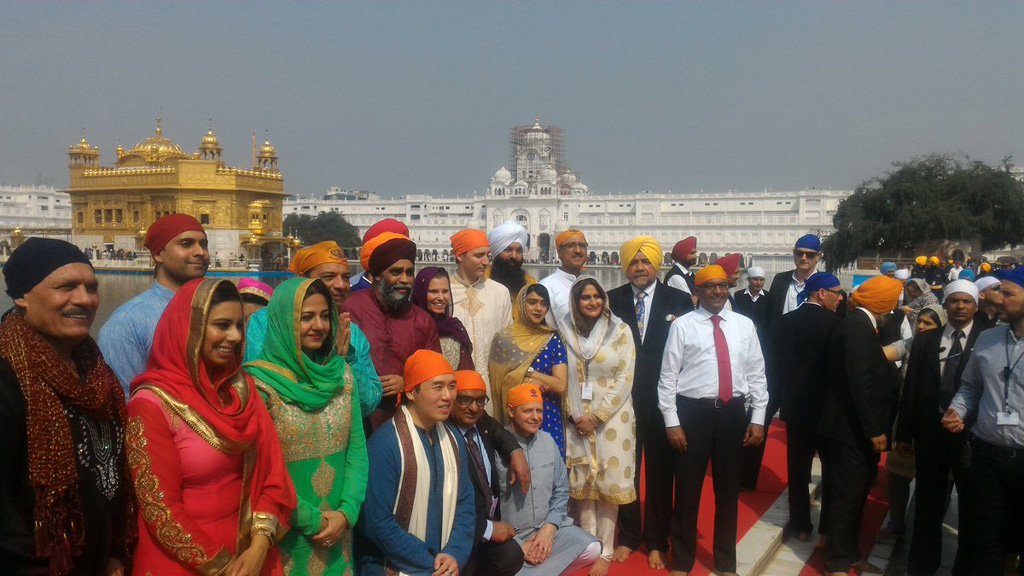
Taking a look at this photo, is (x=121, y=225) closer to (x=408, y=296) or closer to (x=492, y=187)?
(x=492, y=187)

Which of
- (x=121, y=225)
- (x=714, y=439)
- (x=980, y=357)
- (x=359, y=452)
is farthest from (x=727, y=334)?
(x=121, y=225)

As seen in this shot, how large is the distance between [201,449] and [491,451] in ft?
3.78

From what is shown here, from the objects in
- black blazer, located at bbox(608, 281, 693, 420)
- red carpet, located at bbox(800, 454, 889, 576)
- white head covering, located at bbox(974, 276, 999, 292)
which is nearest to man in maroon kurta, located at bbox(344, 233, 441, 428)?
black blazer, located at bbox(608, 281, 693, 420)

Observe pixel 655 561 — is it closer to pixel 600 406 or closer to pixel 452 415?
pixel 600 406

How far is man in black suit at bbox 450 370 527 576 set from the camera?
2.63 meters

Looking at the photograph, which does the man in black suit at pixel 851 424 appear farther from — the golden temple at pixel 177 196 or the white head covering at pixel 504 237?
the golden temple at pixel 177 196

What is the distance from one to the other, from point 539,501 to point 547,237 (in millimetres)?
61490

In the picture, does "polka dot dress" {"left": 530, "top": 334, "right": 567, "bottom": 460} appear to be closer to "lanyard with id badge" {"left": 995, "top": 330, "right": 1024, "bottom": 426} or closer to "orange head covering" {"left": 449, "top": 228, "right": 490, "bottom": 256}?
"orange head covering" {"left": 449, "top": 228, "right": 490, "bottom": 256}

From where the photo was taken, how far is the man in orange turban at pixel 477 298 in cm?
359

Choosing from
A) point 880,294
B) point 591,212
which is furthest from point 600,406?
point 591,212

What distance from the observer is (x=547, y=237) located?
64.1 metres

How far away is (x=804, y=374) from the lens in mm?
3611

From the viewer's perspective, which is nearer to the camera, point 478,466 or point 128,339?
point 128,339

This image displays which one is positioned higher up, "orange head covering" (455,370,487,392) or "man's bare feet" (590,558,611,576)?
"orange head covering" (455,370,487,392)
